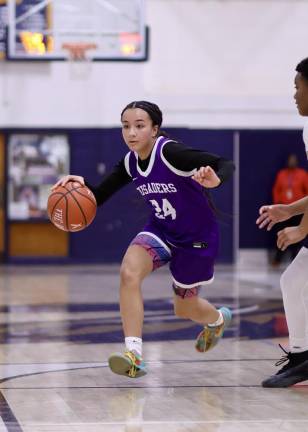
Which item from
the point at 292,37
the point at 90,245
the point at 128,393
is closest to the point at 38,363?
the point at 128,393

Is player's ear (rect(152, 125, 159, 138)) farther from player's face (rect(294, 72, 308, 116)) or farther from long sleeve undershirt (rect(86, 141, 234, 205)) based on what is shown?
player's face (rect(294, 72, 308, 116))

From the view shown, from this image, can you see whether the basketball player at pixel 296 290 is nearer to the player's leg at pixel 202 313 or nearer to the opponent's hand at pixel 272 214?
the opponent's hand at pixel 272 214

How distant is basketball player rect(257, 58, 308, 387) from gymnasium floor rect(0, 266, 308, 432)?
10 centimetres

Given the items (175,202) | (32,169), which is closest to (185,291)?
(175,202)

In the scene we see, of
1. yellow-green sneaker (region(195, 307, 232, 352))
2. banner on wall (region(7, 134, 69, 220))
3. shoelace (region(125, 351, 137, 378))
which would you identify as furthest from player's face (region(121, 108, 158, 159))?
banner on wall (region(7, 134, 69, 220))

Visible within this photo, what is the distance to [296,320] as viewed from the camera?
5820mm

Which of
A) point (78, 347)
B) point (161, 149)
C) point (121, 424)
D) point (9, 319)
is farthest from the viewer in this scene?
point (9, 319)

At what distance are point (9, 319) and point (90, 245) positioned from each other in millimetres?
8694

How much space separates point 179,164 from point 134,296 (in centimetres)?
84

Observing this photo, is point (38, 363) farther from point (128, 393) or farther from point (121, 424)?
point (121, 424)

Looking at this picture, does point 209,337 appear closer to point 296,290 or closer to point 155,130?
point 296,290

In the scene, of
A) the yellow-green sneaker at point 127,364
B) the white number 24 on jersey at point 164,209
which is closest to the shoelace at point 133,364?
the yellow-green sneaker at point 127,364

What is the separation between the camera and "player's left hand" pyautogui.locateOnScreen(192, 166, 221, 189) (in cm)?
540

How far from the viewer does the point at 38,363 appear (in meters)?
6.68
